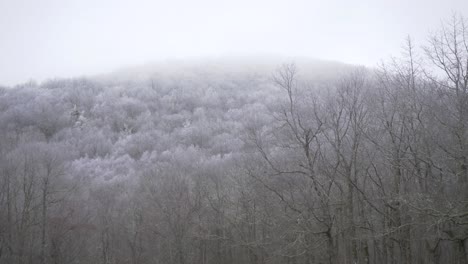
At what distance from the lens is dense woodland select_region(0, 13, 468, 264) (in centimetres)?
1310

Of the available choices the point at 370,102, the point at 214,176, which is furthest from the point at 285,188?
the point at 214,176

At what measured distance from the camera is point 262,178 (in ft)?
57.3

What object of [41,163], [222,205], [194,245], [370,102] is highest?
[370,102]

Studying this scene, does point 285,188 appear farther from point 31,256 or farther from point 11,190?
point 11,190

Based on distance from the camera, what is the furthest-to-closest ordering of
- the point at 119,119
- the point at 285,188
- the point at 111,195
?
the point at 119,119 → the point at 111,195 → the point at 285,188

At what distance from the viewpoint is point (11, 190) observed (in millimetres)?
30156

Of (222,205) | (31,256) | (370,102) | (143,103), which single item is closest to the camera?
(370,102)

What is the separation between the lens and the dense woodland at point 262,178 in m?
13.1

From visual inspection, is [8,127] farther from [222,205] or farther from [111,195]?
[222,205]

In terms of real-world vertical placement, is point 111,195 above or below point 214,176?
below

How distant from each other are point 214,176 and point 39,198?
1485 cm

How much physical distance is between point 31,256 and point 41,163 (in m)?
8.44

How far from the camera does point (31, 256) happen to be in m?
26.4

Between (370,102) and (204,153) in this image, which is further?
(204,153)
